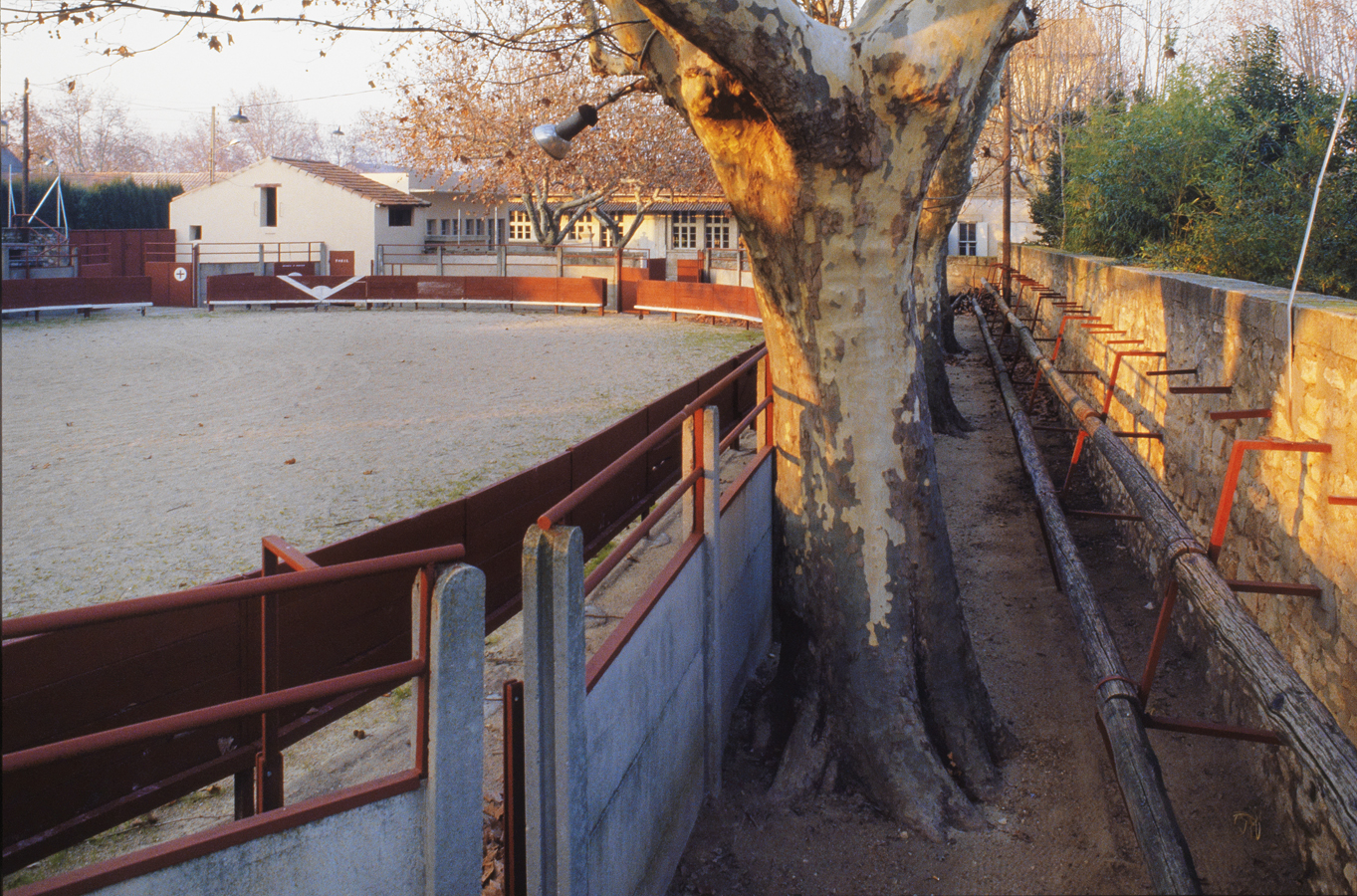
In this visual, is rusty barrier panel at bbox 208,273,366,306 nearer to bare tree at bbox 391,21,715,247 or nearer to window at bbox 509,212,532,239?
bare tree at bbox 391,21,715,247

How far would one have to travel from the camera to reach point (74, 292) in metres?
25.3

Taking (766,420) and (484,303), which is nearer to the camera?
(766,420)

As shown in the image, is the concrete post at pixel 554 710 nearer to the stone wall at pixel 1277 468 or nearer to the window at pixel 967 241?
the stone wall at pixel 1277 468

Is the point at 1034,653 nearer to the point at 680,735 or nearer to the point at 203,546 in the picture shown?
the point at 680,735

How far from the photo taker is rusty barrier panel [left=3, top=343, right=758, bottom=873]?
10.7 feet

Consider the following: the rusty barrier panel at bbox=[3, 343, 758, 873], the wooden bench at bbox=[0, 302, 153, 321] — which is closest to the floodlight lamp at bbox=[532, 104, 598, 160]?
the rusty barrier panel at bbox=[3, 343, 758, 873]

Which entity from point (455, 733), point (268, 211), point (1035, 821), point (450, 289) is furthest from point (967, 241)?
point (455, 733)

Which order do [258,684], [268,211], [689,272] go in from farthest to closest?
[268,211] < [689,272] < [258,684]

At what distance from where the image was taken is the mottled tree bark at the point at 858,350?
4344 millimetres

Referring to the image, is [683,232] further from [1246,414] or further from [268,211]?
[1246,414]

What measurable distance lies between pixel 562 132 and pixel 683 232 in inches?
1659

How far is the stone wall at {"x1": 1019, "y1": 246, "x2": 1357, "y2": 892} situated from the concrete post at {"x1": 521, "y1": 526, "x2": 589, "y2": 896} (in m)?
2.57

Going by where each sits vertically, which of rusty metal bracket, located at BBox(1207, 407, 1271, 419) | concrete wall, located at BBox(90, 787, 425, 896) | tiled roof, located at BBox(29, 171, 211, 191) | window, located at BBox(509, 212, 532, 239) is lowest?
concrete wall, located at BBox(90, 787, 425, 896)

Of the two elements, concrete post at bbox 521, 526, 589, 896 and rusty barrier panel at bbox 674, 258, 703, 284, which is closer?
concrete post at bbox 521, 526, 589, 896
